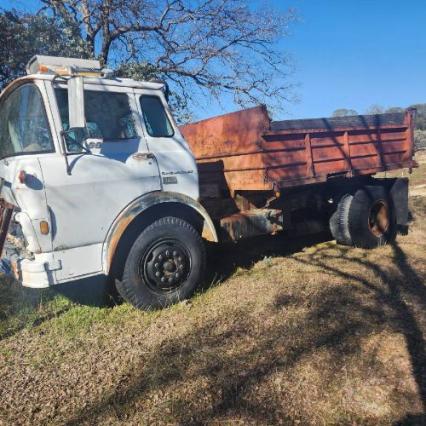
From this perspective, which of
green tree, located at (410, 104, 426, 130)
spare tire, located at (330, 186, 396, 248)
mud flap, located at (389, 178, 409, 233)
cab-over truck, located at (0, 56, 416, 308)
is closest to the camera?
cab-over truck, located at (0, 56, 416, 308)

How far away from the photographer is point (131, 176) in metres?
4.33

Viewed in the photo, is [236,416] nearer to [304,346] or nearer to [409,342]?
[304,346]

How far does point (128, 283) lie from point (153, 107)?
6.48ft

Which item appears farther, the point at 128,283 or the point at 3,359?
the point at 128,283

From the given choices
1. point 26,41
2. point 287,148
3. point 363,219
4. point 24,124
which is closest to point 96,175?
point 24,124

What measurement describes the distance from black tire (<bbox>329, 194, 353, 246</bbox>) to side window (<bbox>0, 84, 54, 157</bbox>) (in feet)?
14.3

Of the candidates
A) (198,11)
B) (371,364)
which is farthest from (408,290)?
(198,11)

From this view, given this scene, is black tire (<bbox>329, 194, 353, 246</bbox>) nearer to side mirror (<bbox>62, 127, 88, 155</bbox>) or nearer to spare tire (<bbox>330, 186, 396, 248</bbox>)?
spare tire (<bbox>330, 186, 396, 248</bbox>)

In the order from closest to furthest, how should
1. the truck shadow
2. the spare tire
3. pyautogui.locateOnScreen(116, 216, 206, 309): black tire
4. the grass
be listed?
the grass < pyautogui.locateOnScreen(116, 216, 206, 309): black tire < the truck shadow < the spare tire

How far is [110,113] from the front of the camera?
14.1ft

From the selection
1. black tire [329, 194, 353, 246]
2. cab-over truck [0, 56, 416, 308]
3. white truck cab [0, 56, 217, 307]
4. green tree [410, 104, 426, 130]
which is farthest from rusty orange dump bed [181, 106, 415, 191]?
green tree [410, 104, 426, 130]

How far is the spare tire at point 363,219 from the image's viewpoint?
6301mm

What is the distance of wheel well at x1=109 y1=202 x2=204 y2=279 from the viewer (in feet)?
14.3

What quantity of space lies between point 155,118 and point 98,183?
107 centimetres
